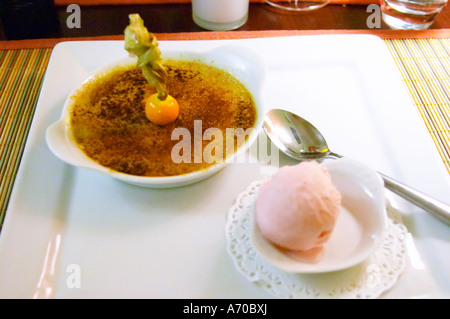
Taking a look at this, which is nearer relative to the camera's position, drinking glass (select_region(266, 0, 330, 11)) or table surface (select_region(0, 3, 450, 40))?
table surface (select_region(0, 3, 450, 40))

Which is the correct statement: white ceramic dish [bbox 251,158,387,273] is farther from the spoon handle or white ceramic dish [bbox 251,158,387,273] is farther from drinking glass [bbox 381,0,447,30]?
drinking glass [bbox 381,0,447,30]

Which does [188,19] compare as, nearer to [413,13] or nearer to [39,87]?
[39,87]

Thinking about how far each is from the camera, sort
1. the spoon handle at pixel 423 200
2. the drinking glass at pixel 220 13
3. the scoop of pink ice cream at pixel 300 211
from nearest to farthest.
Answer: the scoop of pink ice cream at pixel 300 211 → the spoon handle at pixel 423 200 → the drinking glass at pixel 220 13

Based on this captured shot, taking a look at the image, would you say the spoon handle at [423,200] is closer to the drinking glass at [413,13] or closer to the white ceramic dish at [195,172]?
the white ceramic dish at [195,172]

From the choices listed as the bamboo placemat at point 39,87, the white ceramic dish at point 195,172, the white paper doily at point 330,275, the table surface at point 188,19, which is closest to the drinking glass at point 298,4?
the table surface at point 188,19

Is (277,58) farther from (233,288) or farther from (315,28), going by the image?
(233,288)

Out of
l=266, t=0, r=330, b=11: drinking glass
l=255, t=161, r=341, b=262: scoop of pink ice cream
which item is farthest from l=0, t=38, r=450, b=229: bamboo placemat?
l=255, t=161, r=341, b=262: scoop of pink ice cream

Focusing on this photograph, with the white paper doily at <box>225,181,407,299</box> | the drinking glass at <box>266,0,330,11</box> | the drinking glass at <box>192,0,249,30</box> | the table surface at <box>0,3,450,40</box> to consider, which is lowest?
the white paper doily at <box>225,181,407,299</box>
